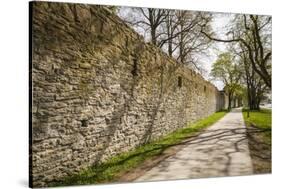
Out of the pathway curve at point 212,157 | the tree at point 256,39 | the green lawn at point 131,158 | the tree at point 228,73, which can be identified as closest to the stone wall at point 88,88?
the green lawn at point 131,158

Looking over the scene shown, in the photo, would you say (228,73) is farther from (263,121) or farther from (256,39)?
(263,121)

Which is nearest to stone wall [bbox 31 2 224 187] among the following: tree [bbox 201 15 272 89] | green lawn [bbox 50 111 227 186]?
green lawn [bbox 50 111 227 186]

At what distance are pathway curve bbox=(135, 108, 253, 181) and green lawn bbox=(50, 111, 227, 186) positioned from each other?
9.6 inches

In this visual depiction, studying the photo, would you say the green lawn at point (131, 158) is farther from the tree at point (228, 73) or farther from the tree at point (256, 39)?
the tree at point (256, 39)

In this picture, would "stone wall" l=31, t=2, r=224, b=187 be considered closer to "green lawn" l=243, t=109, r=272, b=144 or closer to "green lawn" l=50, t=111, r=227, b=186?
"green lawn" l=50, t=111, r=227, b=186

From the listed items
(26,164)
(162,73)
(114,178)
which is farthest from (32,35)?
(162,73)

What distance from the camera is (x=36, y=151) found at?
5.90 m

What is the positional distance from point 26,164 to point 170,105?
3.56 meters

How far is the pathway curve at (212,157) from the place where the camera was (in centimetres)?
752

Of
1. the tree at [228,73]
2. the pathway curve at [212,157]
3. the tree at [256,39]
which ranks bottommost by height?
the pathway curve at [212,157]

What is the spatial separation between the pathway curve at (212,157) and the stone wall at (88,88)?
683mm

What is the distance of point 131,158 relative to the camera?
7.42 m

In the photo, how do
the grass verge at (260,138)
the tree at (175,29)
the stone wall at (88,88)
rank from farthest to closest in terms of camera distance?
the grass verge at (260,138) → the tree at (175,29) → the stone wall at (88,88)

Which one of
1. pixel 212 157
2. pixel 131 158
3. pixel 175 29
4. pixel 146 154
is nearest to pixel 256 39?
pixel 175 29
